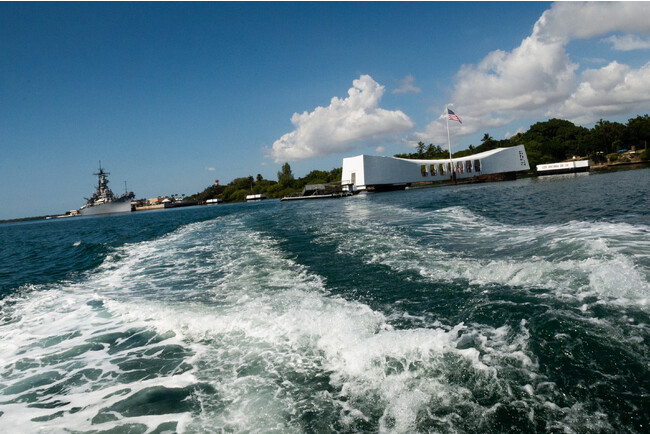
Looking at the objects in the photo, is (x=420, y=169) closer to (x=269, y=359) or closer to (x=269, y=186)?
(x=269, y=359)

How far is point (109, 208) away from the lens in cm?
9506

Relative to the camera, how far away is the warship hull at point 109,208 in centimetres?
9438

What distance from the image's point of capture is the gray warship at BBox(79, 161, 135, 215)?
94.3 m

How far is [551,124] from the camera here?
96.1m

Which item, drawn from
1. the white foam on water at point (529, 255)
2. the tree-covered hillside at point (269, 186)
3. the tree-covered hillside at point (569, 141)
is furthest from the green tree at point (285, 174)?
the white foam on water at point (529, 255)

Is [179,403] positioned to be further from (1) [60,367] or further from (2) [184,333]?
(1) [60,367]

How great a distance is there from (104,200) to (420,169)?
3362 inches

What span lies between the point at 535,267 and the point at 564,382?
3044 millimetres

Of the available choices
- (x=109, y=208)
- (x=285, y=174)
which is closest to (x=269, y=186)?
(x=285, y=174)

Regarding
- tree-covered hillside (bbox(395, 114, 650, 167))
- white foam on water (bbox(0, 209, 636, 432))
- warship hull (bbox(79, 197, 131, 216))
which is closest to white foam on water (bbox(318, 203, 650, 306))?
white foam on water (bbox(0, 209, 636, 432))

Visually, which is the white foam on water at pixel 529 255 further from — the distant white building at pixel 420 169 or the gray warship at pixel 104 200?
the gray warship at pixel 104 200

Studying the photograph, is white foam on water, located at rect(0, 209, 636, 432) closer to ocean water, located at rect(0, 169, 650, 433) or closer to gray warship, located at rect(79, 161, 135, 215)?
ocean water, located at rect(0, 169, 650, 433)

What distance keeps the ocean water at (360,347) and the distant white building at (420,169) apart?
49603mm

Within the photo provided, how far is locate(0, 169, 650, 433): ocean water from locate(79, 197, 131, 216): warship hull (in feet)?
336
